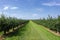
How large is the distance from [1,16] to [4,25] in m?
2.48

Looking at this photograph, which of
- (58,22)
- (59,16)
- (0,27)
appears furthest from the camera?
(59,16)

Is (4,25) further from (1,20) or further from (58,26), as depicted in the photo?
(58,26)

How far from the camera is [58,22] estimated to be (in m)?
42.8

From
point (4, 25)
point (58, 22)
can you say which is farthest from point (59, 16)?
point (4, 25)

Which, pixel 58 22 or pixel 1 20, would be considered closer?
pixel 1 20

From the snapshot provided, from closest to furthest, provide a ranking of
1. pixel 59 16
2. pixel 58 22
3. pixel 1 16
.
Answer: pixel 1 16
pixel 58 22
pixel 59 16

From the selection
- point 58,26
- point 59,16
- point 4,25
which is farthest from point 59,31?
point 4,25

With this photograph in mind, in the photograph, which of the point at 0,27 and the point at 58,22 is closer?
the point at 0,27

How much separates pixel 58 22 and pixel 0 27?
57.7ft

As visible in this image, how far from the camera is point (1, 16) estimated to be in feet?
122

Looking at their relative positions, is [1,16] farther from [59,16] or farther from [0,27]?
[59,16]

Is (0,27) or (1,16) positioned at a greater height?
(1,16)

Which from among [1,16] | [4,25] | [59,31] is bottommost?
[59,31]

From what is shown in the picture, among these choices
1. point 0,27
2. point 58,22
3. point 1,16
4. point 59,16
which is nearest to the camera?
point 0,27
